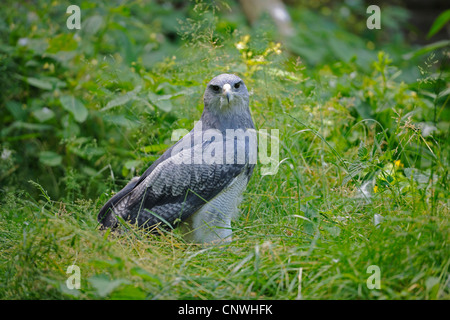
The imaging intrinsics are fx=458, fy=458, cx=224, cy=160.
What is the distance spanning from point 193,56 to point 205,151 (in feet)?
4.69

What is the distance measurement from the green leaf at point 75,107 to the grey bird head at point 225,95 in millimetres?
1436

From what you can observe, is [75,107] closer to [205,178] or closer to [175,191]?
[175,191]

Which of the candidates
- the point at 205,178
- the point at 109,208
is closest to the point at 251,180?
the point at 205,178

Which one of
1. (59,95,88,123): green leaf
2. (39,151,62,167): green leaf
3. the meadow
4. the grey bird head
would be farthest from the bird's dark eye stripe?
(39,151,62,167): green leaf

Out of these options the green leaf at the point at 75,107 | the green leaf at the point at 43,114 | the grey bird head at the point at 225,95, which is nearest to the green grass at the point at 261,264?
the grey bird head at the point at 225,95

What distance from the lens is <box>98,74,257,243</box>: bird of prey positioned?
2.91m

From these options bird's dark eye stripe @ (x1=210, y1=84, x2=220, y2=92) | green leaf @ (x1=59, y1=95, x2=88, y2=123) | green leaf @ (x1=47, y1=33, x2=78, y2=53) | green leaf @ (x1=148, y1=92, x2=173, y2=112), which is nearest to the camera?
bird's dark eye stripe @ (x1=210, y1=84, x2=220, y2=92)

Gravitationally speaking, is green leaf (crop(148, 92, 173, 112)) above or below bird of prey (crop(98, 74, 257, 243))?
above

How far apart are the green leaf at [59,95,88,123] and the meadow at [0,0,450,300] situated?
0.04 feet

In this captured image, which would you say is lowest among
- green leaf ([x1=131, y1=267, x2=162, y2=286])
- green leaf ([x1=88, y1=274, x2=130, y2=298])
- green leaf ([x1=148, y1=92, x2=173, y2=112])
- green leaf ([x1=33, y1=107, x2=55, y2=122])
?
green leaf ([x1=88, y1=274, x2=130, y2=298])

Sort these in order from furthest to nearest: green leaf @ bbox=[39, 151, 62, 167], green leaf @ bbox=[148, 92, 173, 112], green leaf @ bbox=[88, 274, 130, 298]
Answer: green leaf @ bbox=[39, 151, 62, 167] < green leaf @ bbox=[148, 92, 173, 112] < green leaf @ bbox=[88, 274, 130, 298]

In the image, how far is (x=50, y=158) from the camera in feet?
13.8

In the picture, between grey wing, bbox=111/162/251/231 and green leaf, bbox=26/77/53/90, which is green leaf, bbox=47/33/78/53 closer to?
green leaf, bbox=26/77/53/90

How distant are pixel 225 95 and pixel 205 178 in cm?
54
